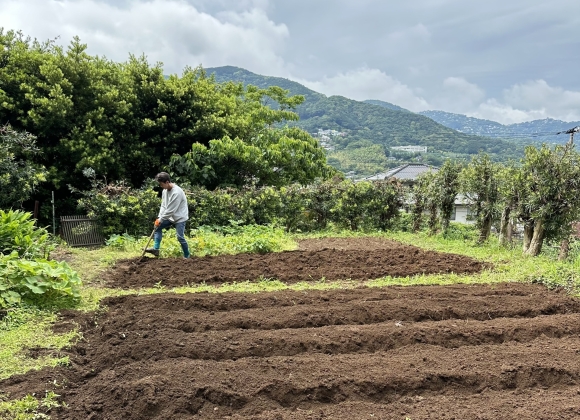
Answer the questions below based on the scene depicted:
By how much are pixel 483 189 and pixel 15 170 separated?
1179cm

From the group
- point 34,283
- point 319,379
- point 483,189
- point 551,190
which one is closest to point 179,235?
point 34,283

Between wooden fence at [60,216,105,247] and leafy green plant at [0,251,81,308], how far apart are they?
532 cm

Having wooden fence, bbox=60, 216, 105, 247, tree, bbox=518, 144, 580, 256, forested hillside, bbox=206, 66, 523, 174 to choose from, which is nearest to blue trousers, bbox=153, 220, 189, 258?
wooden fence, bbox=60, 216, 105, 247

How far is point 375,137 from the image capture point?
217 ft

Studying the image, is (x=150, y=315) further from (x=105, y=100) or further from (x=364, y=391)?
(x=105, y=100)

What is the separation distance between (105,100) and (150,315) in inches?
410

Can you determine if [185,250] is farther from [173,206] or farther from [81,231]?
[81,231]

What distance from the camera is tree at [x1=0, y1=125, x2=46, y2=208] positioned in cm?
1004

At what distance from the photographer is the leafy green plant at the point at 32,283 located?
5.09 meters

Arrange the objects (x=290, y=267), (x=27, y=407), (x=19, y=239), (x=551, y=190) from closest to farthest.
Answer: (x=27, y=407)
(x=19, y=239)
(x=290, y=267)
(x=551, y=190)

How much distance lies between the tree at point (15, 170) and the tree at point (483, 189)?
11.2m

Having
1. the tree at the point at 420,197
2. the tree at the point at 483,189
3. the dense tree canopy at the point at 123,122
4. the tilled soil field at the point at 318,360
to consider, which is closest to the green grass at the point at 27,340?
the tilled soil field at the point at 318,360

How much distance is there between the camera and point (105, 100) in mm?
13242

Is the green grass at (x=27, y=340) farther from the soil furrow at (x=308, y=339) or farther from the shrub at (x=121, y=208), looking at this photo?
the shrub at (x=121, y=208)
